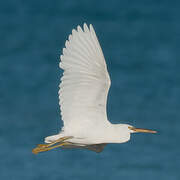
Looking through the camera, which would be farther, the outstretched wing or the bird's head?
the bird's head

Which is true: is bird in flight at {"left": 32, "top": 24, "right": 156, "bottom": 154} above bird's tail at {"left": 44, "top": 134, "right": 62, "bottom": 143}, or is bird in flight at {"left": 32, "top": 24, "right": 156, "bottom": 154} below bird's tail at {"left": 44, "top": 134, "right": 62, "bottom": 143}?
above

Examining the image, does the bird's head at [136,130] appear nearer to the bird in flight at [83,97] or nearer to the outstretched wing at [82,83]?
the bird in flight at [83,97]

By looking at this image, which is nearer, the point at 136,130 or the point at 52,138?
the point at 52,138

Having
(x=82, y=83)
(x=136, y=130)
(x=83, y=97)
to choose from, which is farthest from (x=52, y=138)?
(x=136, y=130)

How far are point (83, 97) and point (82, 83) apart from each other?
0.84 feet

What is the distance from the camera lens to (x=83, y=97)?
8914mm

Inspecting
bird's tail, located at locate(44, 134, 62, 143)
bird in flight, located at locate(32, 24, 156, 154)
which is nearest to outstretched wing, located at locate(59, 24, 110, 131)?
bird in flight, located at locate(32, 24, 156, 154)

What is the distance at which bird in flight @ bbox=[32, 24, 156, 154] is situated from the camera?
8.79 m

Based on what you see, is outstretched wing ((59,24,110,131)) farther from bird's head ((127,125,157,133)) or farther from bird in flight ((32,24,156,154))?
bird's head ((127,125,157,133))

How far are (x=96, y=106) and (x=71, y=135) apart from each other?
2.22ft

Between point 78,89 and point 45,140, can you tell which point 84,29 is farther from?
point 45,140

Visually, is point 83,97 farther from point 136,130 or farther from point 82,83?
point 136,130

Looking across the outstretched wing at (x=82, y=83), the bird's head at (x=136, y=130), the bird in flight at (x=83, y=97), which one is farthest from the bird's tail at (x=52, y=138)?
the bird's head at (x=136, y=130)

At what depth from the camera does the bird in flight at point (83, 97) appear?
879cm
